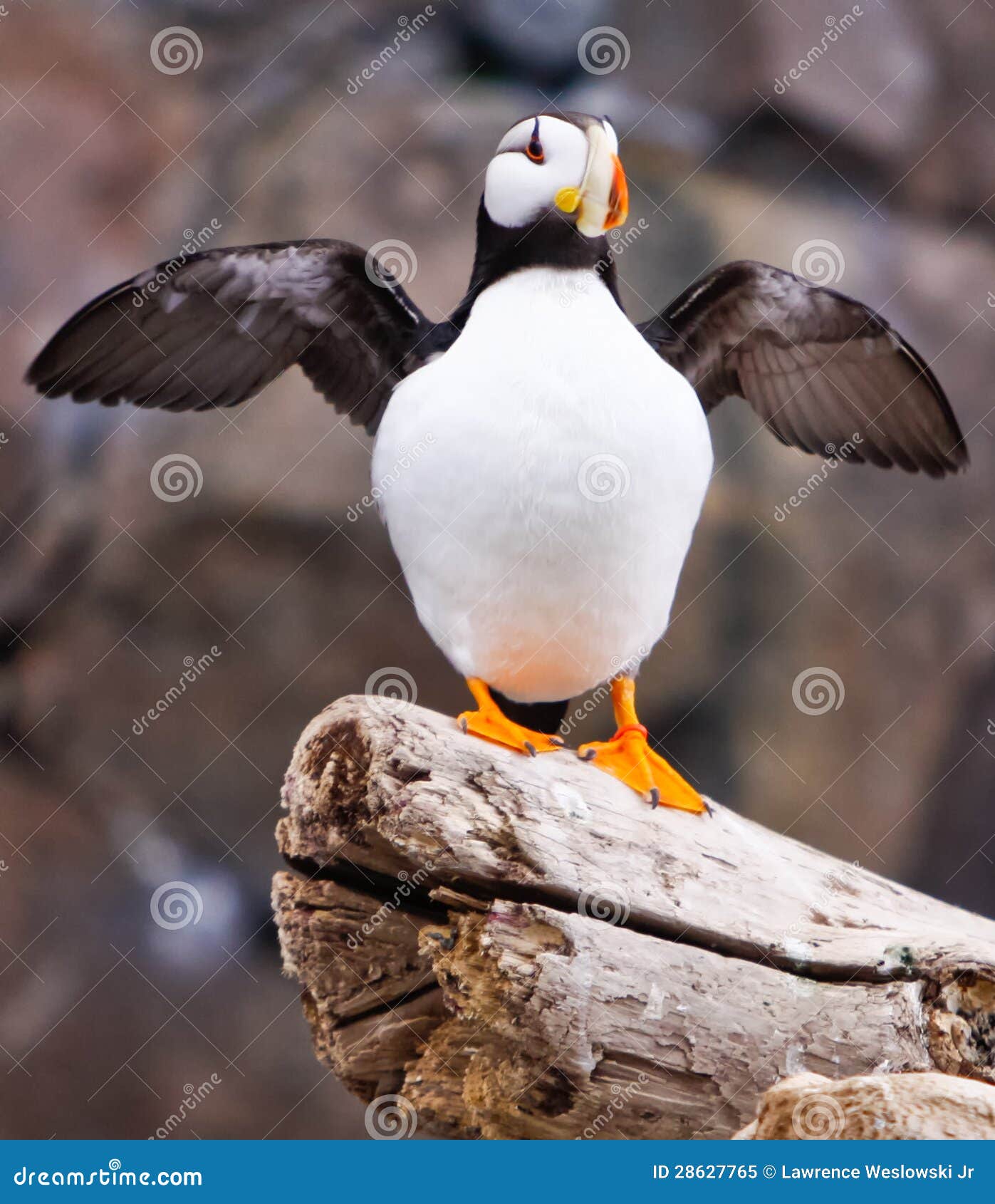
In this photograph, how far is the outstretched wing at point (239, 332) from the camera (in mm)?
1659

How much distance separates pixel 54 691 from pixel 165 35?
1365mm

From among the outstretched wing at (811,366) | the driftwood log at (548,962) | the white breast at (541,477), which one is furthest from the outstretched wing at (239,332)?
the driftwood log at (548,962)

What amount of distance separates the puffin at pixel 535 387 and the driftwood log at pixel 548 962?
0.52 feet

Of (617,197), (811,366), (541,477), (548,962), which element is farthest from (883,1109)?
(811,366)

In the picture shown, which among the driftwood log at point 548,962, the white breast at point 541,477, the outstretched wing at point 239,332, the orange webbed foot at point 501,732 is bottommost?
the driftwood log at point 548,962

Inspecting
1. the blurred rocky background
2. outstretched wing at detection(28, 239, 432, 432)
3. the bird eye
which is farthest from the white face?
the blurred rocky background

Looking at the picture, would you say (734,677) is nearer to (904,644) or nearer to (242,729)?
(904,644)

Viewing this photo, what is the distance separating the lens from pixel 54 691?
236cm

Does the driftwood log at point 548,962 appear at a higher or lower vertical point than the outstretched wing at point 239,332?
lower

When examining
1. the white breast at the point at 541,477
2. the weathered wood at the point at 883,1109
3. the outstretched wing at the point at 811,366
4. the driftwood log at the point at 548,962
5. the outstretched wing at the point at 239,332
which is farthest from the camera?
the outstretched wing at the point at 811,366

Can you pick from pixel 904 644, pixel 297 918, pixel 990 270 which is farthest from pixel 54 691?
pixel 990 270

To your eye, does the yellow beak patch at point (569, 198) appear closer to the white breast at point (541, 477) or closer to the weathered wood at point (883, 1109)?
the white breast at point (541, 477)

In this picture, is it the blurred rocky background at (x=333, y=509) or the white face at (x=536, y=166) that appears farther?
the blurred rocky background at (x=333, y=509)

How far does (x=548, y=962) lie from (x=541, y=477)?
2.00 ft
